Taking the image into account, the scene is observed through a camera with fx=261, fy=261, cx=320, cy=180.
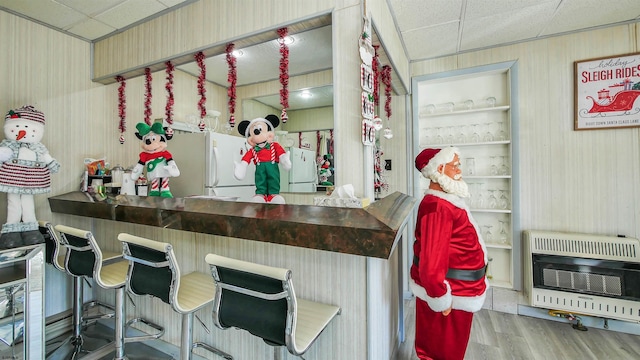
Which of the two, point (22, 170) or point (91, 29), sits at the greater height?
point (91, 29)

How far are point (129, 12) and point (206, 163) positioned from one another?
4.35ft

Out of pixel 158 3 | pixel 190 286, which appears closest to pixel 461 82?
pixel 158 3

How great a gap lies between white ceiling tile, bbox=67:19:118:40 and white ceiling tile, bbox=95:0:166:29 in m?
0.09

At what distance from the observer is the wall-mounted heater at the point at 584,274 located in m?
2.07

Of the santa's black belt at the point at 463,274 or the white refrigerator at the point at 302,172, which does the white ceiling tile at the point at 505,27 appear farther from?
the santa's black belt at the point at 463,274

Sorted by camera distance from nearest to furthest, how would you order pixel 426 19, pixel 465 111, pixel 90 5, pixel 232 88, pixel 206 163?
1. pixel 232 88
2. pixel 90 5
3. pixel 426 19
4. pixel 206 163
5. pixel 465 111

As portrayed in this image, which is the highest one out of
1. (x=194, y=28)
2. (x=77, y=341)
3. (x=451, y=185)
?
(x=194, y=28)

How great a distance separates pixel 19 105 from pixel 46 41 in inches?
23.4

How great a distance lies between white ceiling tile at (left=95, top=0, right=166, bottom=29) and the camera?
1.99 meters

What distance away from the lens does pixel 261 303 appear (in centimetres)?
98

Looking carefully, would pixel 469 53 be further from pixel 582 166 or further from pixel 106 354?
pixel 106 354

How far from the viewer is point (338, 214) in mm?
1147

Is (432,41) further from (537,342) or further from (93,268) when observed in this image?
(93,268)

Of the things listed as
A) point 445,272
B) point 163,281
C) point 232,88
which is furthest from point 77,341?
point 445,272
